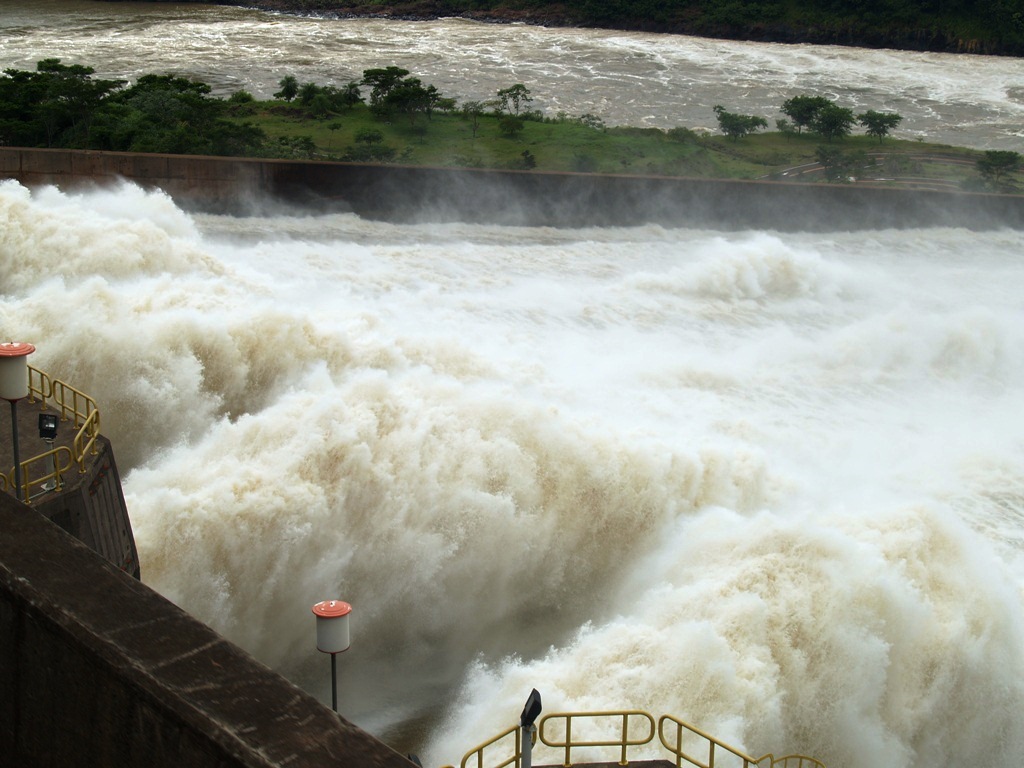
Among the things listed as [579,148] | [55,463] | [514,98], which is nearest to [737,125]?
[514,98]

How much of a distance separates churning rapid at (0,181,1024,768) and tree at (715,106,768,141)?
1217 centimetres

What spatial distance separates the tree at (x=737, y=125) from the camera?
28297 millimetres

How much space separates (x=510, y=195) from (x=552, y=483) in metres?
10.6

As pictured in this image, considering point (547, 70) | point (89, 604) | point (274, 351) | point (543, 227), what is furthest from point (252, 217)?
point (547, 70)

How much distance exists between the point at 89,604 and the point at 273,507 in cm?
450

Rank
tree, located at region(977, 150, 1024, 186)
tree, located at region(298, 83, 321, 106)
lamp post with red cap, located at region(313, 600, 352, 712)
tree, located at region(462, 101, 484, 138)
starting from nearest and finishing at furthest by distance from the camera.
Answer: lamp post with red cap, located at region(313, 600, 352, 712), tree, located at region(977, 150, 1024, 186), tree, located at region(462, 101, 484, 138), tree, located at region(298, 83, 321, 106)

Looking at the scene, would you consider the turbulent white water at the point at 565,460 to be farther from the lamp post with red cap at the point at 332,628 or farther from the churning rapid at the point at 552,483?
the lamp post with red cap at the point at 332,628

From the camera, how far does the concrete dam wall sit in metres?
19.2

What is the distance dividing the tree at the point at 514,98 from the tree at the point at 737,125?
4495 mm

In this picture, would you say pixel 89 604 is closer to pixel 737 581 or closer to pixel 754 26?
pixel 737 581

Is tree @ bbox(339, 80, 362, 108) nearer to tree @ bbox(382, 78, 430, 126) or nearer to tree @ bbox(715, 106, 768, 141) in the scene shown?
tree @ bbox(382, 78, 430, 126)

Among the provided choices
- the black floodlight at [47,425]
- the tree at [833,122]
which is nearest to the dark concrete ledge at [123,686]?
the black floodlight at [47,425]

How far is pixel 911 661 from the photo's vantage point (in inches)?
347

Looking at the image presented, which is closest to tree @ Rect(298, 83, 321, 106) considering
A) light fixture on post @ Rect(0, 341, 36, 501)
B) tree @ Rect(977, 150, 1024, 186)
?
tree @ Rect(977, 150, 1024, 186)
